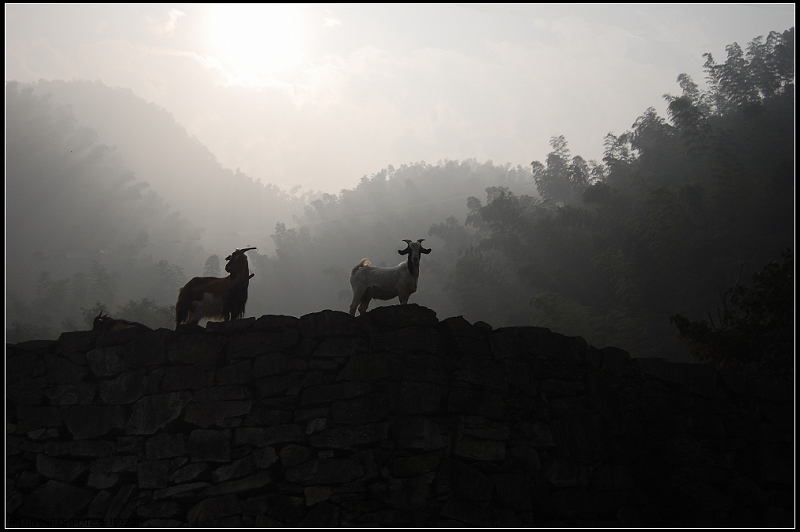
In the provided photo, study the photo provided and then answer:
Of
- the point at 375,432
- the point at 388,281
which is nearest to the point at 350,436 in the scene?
the point at 375,432

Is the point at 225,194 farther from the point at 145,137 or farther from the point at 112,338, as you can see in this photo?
the point at 112,338

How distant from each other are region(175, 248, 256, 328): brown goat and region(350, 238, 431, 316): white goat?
184 cm

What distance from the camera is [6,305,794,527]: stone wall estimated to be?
685 cm

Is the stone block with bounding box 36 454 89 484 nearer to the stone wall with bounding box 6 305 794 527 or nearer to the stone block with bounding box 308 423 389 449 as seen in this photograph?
the stone wall with bounding box 6 305 794 527

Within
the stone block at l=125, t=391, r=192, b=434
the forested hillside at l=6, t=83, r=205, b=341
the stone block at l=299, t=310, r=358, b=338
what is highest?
the forested hillside at l=6, t=83, r=205, b=341

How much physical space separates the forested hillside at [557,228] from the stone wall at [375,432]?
4.85 m

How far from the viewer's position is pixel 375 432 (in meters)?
7.02

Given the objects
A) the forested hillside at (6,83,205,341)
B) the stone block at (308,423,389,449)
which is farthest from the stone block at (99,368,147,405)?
the forested hillside at (6,83,205,341)

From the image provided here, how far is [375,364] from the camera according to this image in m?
7.42

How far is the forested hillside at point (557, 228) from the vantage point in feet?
99.0

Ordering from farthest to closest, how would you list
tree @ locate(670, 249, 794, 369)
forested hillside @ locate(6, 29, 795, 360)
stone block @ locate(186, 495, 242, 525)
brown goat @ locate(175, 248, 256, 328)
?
forested hillside @ locate(6, 29, 795, 360) → tree @ locate(670, 249, 794, 369) → brown goat @ locate(175, 248, 256, 328) → stone block @ locate(186, 495, 242, 525)

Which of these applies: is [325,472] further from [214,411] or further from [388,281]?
[388,281]

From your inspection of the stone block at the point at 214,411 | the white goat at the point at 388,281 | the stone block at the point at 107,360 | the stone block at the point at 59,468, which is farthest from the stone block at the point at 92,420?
the white goat at the point at 388,281

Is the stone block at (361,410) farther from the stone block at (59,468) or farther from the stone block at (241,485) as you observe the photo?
the stone block at (59,468)
